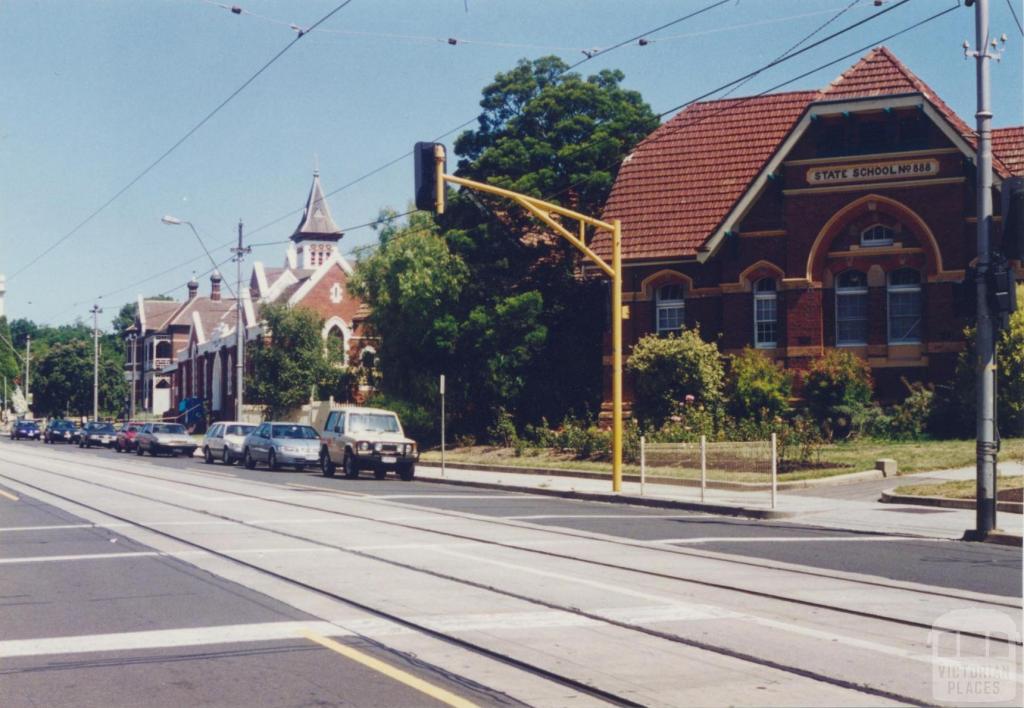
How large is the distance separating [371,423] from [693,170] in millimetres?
15150

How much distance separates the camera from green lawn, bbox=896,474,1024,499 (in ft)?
69.6

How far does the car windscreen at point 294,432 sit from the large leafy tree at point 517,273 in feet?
21.6

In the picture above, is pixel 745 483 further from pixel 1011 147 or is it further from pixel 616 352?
pixel 1011 147

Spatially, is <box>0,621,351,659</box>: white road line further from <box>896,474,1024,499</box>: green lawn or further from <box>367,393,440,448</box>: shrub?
<box>367,393,440,448</box>: shrub

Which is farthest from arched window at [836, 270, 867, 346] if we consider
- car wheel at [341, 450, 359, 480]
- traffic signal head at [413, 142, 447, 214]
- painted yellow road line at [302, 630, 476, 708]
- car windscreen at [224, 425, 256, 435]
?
painted yellow road line at [302, 630, 476, 708]

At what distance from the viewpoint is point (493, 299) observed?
43.5 metres

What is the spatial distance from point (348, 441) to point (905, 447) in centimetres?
1428

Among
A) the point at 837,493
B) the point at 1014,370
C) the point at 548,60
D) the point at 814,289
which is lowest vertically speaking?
the point at 837,493

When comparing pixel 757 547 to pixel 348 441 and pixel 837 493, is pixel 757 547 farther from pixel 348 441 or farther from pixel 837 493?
pixel 348 441

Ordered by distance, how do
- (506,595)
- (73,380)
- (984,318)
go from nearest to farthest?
(506,595) → (984,318) → (73,380)

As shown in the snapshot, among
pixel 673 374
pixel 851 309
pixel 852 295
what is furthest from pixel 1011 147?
pixel 673 374

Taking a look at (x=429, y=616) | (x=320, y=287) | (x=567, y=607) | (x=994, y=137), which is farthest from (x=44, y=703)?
(x=320, y=287)

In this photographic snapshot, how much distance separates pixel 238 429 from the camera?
43.6 metres

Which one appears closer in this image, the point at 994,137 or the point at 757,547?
the point at 757,547
